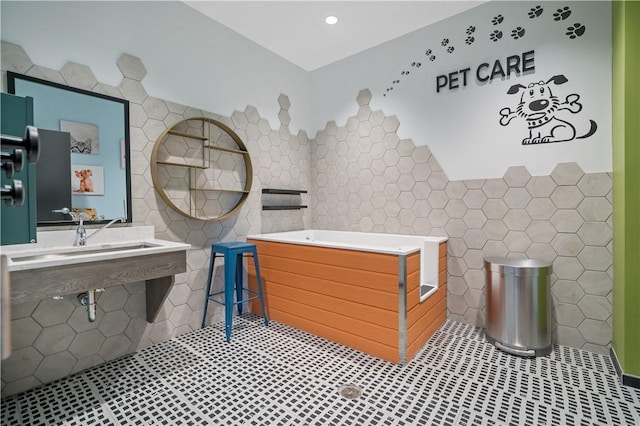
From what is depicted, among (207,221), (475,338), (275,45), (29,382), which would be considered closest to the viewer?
(29,382)

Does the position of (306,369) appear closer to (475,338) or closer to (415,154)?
(475,338)

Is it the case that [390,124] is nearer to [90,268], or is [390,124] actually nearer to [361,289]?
[361,289]

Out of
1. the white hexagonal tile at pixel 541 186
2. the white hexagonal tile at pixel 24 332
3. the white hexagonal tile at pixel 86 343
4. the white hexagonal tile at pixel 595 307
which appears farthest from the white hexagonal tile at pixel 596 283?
the white hexagonal tile at pixel 24 332

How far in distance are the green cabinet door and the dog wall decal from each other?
3279 mm

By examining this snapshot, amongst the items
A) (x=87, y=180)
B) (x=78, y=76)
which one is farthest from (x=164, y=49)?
(x=87, y=180)

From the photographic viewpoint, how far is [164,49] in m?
2.68

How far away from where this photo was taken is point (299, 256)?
2.83 m

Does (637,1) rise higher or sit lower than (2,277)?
higher

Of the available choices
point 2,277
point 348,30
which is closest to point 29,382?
point 2,277

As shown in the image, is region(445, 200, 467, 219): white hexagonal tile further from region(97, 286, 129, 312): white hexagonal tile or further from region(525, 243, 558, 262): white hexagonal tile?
region(97, 286, 129, 312): white hexagonal tile

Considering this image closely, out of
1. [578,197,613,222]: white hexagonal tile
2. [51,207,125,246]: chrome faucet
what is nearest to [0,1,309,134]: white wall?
[51,207,125,246]: chrome faucet

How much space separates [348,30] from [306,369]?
313 centimetres

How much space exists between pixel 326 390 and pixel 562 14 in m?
3.24

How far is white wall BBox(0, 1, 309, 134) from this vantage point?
6.79 feet
